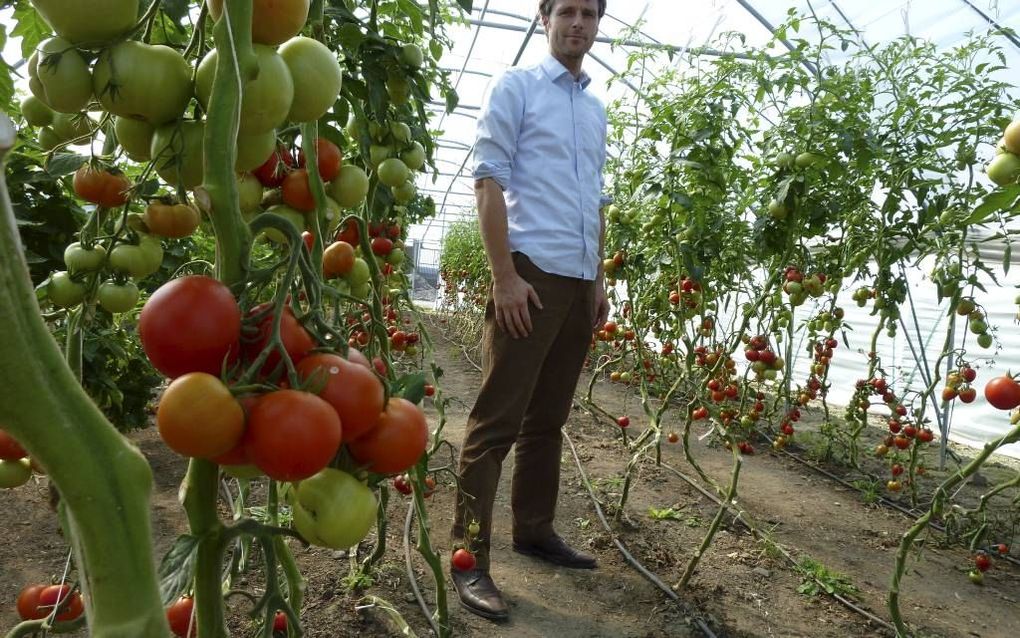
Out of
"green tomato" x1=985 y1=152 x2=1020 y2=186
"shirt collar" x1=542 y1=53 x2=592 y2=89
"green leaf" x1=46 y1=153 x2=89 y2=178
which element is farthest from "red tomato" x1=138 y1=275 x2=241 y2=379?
"shirt collar" x1=542 y1=53 x2=592 y2=89

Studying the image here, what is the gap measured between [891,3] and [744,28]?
55.7 inches

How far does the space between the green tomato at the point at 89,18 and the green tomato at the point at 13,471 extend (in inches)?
33.5

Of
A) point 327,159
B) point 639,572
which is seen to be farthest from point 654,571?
point 327,159

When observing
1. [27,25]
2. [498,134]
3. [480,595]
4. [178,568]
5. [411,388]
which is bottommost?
[480,595]

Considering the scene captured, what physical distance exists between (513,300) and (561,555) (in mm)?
1106

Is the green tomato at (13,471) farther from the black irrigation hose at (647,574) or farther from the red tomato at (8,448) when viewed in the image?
the black irrigation hose at (647,574)

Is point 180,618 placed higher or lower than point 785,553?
higher

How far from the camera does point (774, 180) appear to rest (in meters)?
2.96

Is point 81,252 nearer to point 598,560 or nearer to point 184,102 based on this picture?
point 184,102

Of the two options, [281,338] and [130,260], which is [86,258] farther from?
[281,338]

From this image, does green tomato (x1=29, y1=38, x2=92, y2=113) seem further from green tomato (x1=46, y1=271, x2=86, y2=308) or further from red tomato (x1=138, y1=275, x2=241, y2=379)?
green tomato (x1=46, y1=271, x2=86, y2=308)

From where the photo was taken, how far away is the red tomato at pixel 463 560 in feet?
7.16

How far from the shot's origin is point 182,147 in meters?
0.56

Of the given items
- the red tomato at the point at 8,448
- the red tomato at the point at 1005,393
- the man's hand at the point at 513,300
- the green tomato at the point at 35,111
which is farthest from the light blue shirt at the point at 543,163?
the red tomato at the point at 8,448
